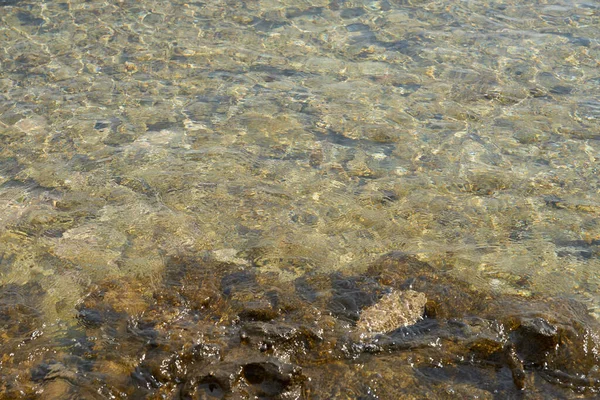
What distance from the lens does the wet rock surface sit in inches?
140

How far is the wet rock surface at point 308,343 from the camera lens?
11.7 feet

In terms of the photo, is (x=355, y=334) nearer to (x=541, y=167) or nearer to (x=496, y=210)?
(x=496, y=210)

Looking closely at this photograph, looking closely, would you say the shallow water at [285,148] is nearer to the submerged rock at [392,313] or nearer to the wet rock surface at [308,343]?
the wet rock surface at [308,343]

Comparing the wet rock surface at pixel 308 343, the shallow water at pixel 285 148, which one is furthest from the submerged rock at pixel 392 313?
the shallow water at pixel 285 148

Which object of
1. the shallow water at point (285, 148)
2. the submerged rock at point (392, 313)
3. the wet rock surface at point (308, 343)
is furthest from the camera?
the shallow water at point (285, 148)

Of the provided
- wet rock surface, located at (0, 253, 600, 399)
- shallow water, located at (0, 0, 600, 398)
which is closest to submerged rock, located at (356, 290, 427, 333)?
wet rock surface, located at (0, 253, 600, 399)

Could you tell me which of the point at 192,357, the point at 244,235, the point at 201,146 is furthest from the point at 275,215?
the point at 192,357

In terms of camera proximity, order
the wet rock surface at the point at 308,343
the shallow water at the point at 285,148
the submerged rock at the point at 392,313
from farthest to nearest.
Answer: the shallow water at the point at 285,148 < the submerged rock at the point at 392,313 < the wet rock surface at the point at 308,343

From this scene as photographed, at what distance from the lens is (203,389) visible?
3.48 metres

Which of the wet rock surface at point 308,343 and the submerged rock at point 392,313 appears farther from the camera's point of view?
the submerged rock at point 392,313

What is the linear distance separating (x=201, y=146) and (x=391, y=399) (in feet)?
11.8

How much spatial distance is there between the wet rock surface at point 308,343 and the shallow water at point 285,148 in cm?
7

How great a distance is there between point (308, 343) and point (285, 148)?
2811 mm

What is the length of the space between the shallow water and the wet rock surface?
7cm
